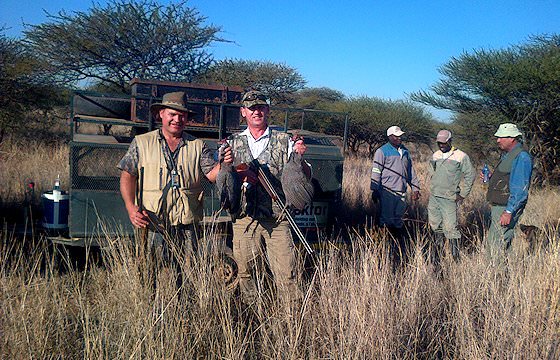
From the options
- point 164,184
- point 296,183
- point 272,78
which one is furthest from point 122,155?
point 272,78

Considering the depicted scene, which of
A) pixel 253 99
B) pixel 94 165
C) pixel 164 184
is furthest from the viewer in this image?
pixel 94 165

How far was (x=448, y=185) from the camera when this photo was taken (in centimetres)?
627

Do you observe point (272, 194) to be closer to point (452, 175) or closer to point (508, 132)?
point (508, 132)

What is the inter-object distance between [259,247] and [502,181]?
278cm

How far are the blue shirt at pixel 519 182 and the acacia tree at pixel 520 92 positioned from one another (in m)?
8.72

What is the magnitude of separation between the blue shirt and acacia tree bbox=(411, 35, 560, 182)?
343 inches

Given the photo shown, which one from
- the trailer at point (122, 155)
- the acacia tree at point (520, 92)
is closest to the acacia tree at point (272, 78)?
the acacia tree at point (520, 92)

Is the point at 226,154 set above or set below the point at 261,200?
above

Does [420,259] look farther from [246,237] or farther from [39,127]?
[39,127]

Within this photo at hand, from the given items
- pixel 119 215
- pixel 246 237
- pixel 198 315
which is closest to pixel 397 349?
pixel 198 315

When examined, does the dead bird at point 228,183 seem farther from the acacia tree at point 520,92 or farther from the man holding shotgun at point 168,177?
the acacia tree at point 520,92

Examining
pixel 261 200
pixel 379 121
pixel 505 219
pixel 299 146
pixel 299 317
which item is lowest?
pixel 299 317

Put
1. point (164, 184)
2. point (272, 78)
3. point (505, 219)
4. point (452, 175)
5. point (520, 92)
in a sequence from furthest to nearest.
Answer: point (272, 78), point (520, 92), point (452, 175), point (505, 219), point (164, 184)

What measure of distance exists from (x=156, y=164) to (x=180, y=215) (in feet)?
1.25
